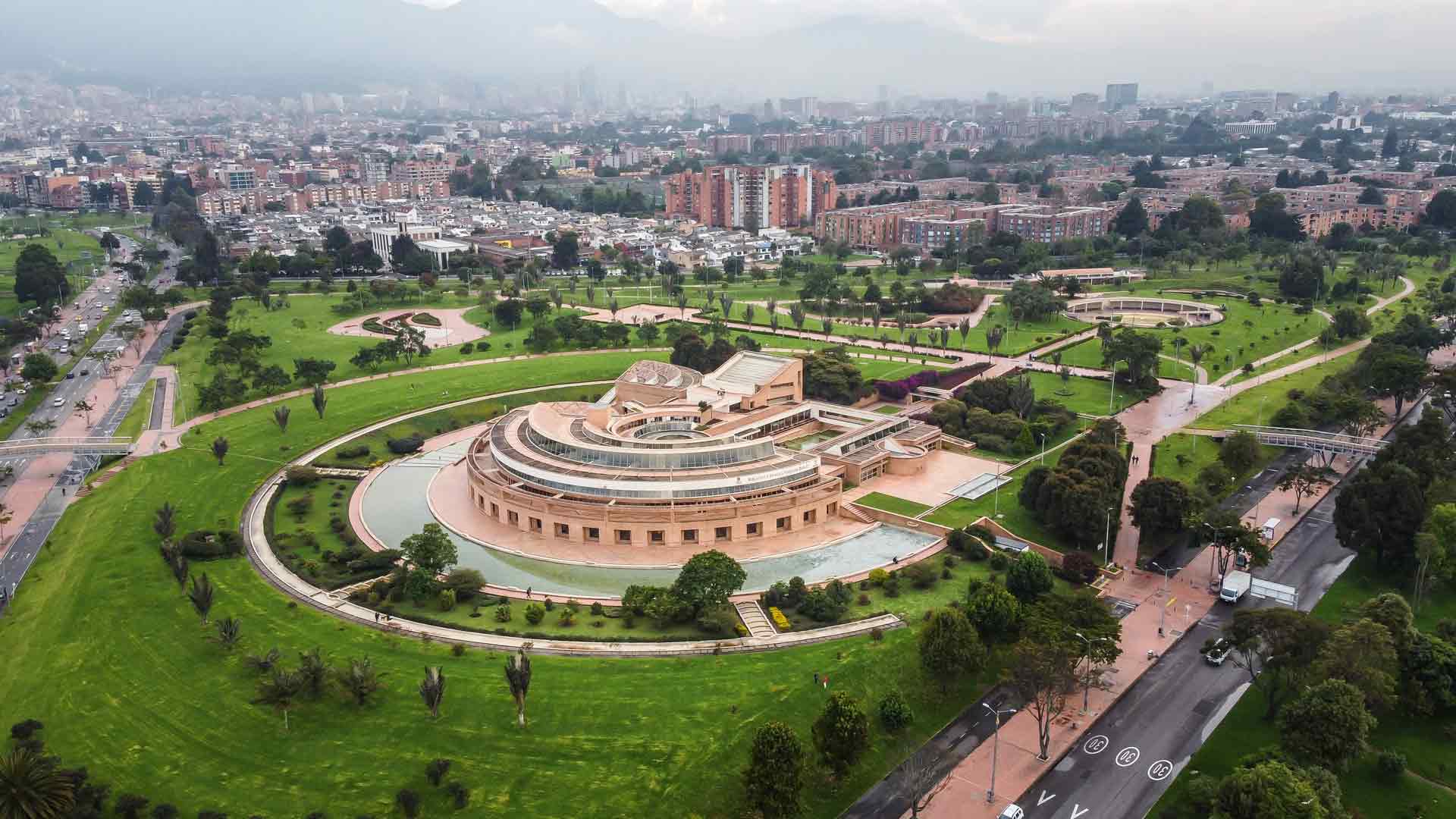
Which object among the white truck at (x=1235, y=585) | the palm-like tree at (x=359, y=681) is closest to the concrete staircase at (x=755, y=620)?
the palm-like tree at (x=359, y=681)

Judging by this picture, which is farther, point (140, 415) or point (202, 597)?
point (140, 415)

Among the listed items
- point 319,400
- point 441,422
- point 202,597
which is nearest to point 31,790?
point 202,597

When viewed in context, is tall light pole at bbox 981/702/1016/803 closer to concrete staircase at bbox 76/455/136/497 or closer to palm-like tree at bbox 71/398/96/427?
concrete staircase at bbox 76/455/136/497

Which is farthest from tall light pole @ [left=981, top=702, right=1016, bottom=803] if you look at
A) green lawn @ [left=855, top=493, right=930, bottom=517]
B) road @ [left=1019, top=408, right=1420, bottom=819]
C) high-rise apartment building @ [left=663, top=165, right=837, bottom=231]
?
high-rise apartment building @ [left=663, top=165, right=837, bottom=231]

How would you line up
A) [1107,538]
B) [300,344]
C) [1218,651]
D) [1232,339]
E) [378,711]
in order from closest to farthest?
[378,711] < [1218,651] < [1107,538] < [1232,339] < [300,344]

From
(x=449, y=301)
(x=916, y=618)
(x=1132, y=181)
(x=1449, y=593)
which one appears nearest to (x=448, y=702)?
(x=916, y=618)

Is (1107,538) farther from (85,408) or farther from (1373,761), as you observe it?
(85,408)

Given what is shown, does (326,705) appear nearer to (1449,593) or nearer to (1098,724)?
(1098,724)
